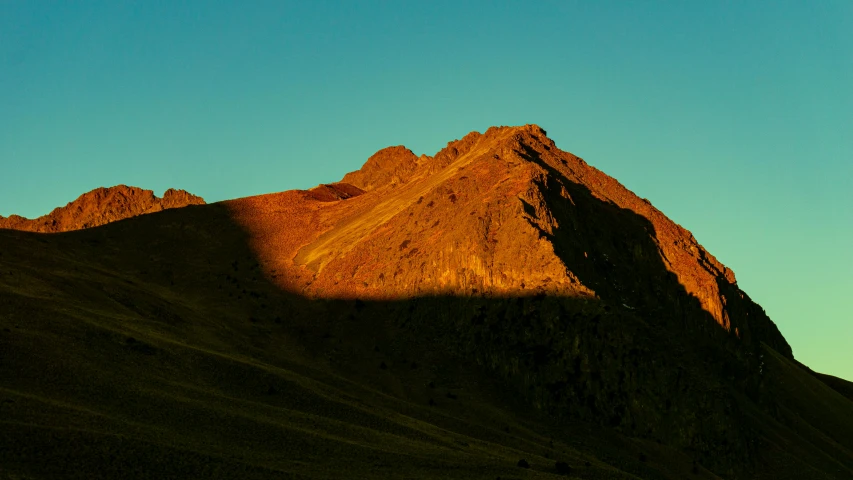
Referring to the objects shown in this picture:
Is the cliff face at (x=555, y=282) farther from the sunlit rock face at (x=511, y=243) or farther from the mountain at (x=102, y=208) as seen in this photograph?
the mountain at (x=102, y=208)

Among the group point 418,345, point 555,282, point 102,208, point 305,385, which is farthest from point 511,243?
point 102,208

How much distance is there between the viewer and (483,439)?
59.0 m

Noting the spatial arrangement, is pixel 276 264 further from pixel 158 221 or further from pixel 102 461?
pixel 102 461

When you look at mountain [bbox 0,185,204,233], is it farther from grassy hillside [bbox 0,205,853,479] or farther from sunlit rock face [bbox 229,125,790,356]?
grassy hillside [bbox 0,205,853,479]

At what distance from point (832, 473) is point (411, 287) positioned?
41.4m

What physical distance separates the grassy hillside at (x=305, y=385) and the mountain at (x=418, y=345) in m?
0.22

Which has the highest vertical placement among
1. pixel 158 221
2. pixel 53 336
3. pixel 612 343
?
pixel 158 221

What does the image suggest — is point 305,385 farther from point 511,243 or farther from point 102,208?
point 102,208

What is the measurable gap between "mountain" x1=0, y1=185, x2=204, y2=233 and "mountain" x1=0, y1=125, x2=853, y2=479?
98.1 ft

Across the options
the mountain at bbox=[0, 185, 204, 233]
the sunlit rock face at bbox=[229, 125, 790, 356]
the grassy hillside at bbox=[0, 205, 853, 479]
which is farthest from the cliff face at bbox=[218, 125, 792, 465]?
the mountain at bbox=[0, 185, 204, 233]

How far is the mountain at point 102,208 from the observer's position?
486 feet

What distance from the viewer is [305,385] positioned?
5894 centimetres

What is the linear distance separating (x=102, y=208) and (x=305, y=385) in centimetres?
10526

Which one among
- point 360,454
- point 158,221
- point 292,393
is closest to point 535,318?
point 292,393
